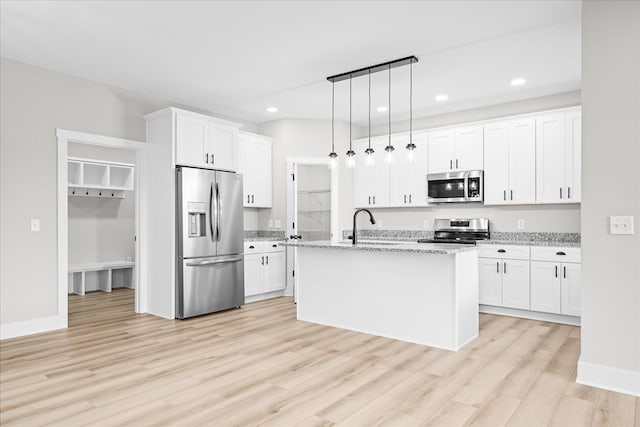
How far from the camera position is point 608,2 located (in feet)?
9.38

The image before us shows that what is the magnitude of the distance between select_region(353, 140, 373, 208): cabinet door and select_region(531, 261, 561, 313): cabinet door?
271 centimetres

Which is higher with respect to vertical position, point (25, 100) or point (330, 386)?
point (25, 100)

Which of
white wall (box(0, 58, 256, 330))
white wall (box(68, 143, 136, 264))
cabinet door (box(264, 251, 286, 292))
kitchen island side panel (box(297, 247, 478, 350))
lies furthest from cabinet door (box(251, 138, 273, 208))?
white wall (box(68, 143, 136, 264))

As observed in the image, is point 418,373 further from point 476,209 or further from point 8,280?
point 8,280

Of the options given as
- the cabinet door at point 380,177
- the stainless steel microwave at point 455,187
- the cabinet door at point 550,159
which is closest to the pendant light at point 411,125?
the cabinet door at point 380,177

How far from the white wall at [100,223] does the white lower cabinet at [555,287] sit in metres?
6.70

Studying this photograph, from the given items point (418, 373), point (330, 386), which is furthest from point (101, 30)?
point (418, 373)

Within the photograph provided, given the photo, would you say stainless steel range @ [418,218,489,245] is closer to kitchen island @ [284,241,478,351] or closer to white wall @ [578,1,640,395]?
kitchen island @ [284,241,478,351]

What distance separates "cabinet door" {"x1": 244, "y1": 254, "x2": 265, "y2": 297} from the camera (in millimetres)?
5883

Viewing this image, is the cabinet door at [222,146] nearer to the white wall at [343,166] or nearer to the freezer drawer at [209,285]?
the white wall at [343,166]

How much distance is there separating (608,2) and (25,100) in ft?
17.2

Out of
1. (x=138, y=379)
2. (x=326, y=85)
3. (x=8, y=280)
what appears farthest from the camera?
(x=326, y=85)

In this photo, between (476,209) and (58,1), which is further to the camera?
(476,209)

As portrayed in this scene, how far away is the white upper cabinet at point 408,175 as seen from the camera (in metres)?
6.18
